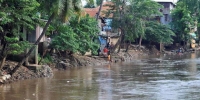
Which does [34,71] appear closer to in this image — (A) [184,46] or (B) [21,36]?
(B) [21,36]

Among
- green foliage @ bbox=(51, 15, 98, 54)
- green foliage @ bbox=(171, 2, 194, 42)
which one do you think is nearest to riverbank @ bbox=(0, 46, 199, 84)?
green foliage @ bbox=(51, 15, 98, 54)

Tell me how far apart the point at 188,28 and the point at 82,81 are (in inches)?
1640

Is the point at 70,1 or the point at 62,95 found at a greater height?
the point at 70,1

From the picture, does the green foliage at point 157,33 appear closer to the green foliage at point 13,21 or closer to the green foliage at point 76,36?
the green foliage at point 76,36

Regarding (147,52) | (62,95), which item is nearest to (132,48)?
(147,52)

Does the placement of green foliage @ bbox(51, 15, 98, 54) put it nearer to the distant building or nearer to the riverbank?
the riverbank

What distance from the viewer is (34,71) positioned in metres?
24.4

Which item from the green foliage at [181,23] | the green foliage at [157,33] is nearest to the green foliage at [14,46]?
the green foliage at [157,33]

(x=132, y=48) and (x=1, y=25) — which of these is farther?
(x=132, y=48)

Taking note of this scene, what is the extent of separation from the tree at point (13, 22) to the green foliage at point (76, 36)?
22.8 ft

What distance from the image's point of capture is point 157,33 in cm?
5353

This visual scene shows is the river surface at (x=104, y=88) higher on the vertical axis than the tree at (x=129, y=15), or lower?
lower

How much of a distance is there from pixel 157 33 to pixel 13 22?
34.9m

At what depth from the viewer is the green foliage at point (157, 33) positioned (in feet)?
175
